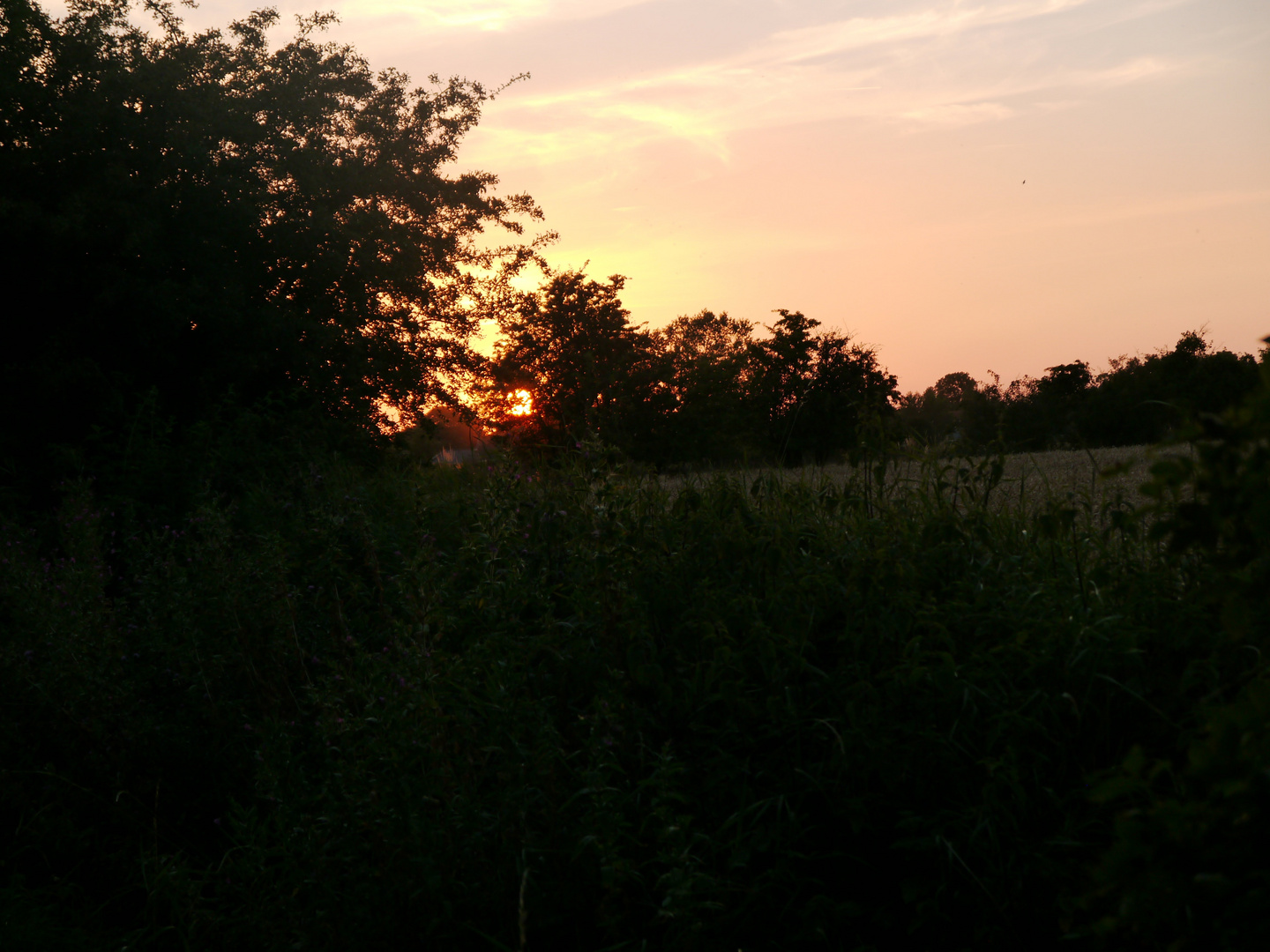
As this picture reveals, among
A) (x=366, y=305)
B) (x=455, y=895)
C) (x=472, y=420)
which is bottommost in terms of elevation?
(x=455, y=895)

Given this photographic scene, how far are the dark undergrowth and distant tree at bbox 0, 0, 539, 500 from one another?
5817mm

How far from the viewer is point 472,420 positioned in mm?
16062

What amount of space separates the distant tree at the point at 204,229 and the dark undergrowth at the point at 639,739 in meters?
5.82

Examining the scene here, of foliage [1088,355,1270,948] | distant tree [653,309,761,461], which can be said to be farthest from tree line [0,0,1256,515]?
distant tree [653,309,761,461]

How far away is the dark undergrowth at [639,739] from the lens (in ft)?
8.94

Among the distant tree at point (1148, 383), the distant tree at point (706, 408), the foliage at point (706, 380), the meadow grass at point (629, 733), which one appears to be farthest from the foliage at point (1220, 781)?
the distant tree at point (1148, 383)

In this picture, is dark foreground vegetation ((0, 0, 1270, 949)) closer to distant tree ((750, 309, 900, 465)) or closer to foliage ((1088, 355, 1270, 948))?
foliage ((1088, 355, 1270, 948))

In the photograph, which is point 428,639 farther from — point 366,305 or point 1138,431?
point 1138,431

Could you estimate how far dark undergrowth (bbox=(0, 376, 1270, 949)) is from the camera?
2.72m

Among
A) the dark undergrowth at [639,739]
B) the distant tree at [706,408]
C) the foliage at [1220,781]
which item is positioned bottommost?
the dark undergrowth at [639,739]

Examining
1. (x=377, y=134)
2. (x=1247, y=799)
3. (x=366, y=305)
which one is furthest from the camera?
(x=377, y=134)

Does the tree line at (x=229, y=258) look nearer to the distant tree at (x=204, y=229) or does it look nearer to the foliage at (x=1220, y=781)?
the distant tree at (x=204, y=229)

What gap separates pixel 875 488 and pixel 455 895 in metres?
3.05

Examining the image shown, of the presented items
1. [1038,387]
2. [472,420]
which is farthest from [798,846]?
[1038,387]
